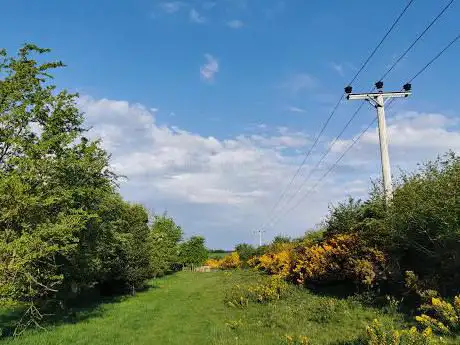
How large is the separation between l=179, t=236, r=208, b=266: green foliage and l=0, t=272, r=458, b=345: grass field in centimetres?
4929

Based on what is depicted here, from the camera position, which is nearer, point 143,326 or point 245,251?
point 143,326

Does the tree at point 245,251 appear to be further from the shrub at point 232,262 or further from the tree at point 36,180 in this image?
the tree at point 36,180

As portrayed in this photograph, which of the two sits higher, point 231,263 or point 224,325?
point 231,263

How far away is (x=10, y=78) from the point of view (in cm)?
1562

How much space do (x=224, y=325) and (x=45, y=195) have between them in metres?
7.47

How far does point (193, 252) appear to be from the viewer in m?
72.2

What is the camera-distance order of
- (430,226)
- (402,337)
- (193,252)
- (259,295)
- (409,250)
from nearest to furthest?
1. (402,337)
2. (430,226)
3. (409,250)
4. (259,295)
5. (193,252)

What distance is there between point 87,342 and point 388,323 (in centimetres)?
915

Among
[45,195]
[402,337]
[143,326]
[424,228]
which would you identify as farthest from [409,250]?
[45,195]

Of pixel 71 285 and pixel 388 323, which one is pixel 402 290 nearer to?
pixel 388 323

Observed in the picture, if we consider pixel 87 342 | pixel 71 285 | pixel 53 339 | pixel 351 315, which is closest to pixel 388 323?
pixel 351 315

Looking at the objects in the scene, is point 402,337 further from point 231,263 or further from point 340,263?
point 231,263

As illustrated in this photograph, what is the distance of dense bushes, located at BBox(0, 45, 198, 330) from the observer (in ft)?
45.8


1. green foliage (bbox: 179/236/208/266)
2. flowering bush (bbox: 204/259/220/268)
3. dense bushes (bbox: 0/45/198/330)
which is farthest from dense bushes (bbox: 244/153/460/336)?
green foliage (bbox: 179/236/208/266)
